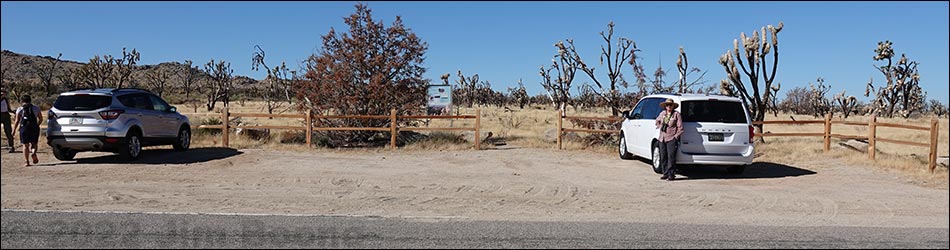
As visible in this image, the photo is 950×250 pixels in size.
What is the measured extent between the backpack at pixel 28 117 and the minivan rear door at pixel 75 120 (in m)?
0.48

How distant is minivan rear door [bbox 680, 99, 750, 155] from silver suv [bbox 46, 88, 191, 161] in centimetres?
1070

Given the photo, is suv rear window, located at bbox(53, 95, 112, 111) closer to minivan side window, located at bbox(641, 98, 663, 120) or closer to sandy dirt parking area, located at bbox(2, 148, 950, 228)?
sandy dirt parking area, located at bbox(2, 148, 950, 228)

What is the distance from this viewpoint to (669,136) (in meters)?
13.0

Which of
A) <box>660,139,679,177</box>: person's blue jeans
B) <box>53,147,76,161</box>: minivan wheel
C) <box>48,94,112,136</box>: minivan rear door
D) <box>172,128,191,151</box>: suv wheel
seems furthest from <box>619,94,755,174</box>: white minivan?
<box>53,147,76,161</box>: minivan wheel

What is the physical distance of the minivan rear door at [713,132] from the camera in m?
13.4

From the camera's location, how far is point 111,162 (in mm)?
14852

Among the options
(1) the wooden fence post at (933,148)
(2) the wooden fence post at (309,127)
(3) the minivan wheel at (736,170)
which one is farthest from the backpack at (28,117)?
(1) the wooden fence post at (933,148)

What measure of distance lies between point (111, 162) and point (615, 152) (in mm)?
11267

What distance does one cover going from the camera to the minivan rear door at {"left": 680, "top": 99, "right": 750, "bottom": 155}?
43.8ft

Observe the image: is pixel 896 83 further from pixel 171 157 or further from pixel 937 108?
pixel 171 157

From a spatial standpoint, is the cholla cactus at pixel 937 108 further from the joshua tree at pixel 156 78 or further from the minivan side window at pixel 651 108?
the joshua tree at pixel 156 78

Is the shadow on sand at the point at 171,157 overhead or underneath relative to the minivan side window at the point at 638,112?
underneath

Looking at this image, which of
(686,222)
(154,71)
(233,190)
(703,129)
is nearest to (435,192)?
(233,190)

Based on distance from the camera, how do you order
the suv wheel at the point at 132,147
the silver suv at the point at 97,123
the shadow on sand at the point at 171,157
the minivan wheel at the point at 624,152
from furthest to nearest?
the minivan wheel at the point at 624,152 → the shadow on sand at the point at 171,157 → the suv wheel at the point at 132,147 → the silver suv at the point at 97,123
